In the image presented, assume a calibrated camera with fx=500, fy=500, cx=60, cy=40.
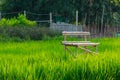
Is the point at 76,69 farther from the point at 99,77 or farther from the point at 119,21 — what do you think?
the point at 119,21

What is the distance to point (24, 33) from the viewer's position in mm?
23125

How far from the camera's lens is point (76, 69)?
22.3 feet

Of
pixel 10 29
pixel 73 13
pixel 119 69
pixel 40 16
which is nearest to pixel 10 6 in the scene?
pixel 40 16

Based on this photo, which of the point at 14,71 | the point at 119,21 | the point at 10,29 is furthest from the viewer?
the point at 119,21

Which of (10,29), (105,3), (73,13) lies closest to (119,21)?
(105,3)

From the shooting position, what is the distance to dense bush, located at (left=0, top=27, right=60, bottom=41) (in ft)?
72.9

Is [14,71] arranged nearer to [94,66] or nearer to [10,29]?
[94,66]

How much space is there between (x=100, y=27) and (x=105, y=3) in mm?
1845

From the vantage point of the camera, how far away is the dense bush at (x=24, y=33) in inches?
874

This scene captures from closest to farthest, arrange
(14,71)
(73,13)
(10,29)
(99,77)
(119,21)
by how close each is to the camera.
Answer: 1. (14,71)
2. (99,77)
3. (10,29)
4. (73,13)
5. (119,21)

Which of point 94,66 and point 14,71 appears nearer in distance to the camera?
point 14,71

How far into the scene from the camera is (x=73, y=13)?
3488 centimetres

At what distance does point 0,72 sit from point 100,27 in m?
31.6

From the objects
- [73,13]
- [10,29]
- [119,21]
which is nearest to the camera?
[10,29]
